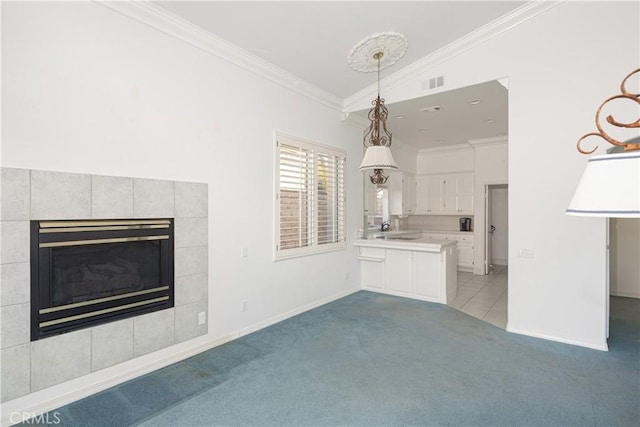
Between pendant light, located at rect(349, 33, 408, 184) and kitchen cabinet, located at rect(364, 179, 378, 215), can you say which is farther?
kitchen cabinet, located at rect(364, 179, 378, 215)

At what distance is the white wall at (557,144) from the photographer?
341cm

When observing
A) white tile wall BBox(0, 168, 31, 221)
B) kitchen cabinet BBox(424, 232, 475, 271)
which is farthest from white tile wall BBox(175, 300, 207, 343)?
kitchen cabinet BBox(424, 232, 475, 271)

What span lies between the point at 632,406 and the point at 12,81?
506 cm

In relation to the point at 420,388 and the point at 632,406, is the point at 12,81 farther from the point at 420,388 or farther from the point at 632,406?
the point at 632,406

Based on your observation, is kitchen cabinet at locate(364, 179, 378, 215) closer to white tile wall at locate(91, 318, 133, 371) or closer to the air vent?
the air vent

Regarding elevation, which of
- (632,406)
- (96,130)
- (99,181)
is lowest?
(632,406)

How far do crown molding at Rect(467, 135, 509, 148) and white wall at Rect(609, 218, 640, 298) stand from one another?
2.49 metres

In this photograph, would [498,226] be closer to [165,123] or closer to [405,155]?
[405,155]

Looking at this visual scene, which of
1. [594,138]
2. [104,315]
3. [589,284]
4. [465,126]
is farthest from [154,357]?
[465,126]

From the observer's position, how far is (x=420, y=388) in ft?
8.80

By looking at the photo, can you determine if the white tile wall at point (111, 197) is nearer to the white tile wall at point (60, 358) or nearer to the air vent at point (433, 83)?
the white tile wall at point (60, 358)

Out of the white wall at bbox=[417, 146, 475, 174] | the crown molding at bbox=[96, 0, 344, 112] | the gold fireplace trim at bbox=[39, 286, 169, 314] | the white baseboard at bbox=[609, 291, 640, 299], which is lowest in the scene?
the white baseboard at bbox=[609, 291, 640, 299]

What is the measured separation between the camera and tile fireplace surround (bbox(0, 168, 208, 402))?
2221mm

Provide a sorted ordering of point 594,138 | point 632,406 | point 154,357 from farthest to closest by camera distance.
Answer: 1. point 594,138
2. point 154,357
3. point 632,406
